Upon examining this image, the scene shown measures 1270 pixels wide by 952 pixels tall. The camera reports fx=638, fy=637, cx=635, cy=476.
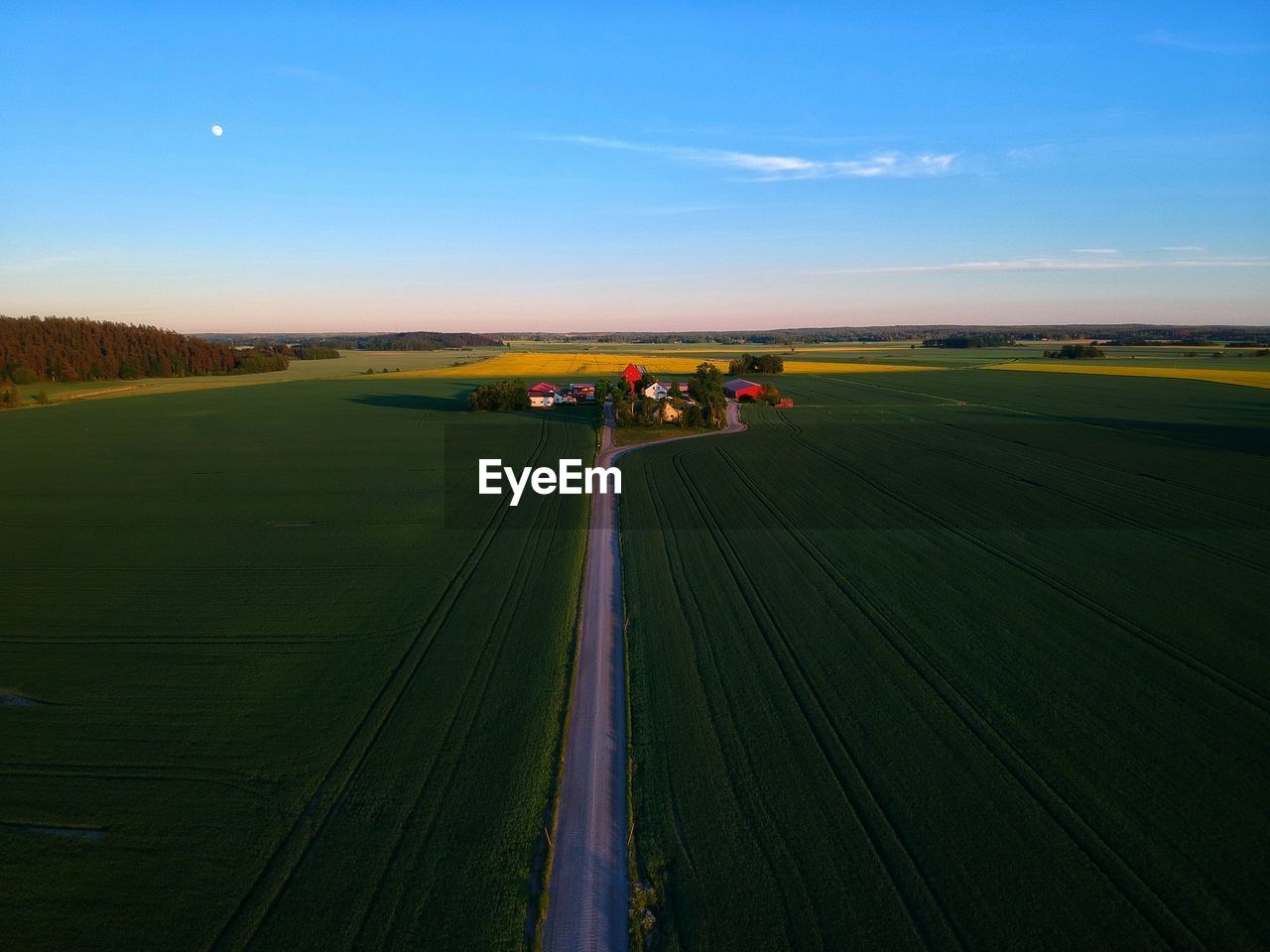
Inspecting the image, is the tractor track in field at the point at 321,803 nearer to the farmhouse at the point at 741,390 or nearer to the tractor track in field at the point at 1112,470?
the tractor track in field at the point at 1112,470

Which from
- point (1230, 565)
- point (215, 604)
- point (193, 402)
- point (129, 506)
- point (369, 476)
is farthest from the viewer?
point (193, 402)

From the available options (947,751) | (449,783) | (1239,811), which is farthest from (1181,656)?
(449,783)

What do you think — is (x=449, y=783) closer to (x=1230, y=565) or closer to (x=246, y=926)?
(x=246, y=926)

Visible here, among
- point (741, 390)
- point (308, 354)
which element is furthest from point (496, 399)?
point (308, 354)

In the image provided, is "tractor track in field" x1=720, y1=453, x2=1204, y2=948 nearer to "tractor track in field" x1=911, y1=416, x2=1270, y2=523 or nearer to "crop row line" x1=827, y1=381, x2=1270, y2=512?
"tractor track in field" x1=911, y1=416, x2=1270, y2=523

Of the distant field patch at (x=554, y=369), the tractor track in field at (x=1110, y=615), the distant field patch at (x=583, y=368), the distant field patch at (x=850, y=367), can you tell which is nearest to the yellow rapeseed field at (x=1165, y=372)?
the distant field patch at (x=850, y=367)
